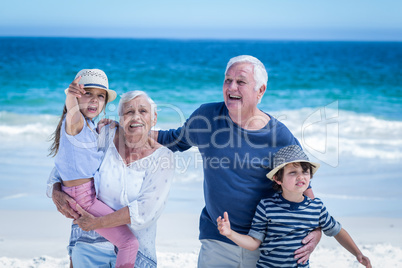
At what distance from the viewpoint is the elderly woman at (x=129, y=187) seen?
2.62 metres

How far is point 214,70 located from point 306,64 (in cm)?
556

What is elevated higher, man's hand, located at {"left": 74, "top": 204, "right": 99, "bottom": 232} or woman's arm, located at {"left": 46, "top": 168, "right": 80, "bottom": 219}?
woman's arm, located at {"left": 46, "top": 168, "right": 80, "bottom": 219}

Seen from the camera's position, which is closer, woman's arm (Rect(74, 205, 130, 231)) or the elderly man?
woman's arm (Rect(74, 205, 130, 231))

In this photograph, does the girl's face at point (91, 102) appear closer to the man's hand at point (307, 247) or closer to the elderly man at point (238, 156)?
the elderly man at point (238, 156)

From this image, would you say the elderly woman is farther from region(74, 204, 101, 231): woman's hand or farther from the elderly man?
the elderly man

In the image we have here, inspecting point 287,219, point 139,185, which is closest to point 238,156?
point 287,219

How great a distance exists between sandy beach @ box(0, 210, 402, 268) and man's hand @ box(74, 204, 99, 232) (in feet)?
4.61

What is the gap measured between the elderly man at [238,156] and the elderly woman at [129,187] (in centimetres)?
30

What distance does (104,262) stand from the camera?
109 inches

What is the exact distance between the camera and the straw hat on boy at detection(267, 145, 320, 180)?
2623 millimetres

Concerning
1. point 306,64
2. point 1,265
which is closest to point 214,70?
point 306,64

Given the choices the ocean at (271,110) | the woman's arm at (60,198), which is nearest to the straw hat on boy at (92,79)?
the woman's arm at (60,198)

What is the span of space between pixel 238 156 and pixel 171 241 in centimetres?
200

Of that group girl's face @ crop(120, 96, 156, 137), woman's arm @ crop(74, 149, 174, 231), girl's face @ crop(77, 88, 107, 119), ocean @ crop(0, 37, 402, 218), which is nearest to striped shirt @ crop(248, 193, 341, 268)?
woman's arm @ crop(74, 149, 174, 231)
